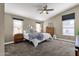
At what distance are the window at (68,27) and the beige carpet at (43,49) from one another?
0.18 meters

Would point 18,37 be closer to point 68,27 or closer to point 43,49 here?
point 43,49

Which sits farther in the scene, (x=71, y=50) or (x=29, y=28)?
(x=29, y=28)

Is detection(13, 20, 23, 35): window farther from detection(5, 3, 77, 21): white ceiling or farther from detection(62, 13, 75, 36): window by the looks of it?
detection(62, 13, 75, 36): window

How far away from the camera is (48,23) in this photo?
191cm

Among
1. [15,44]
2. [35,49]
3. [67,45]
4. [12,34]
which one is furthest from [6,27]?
[67,45]

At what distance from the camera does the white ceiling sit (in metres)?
1.79

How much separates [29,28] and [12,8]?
1.52 feet

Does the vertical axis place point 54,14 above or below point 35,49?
above

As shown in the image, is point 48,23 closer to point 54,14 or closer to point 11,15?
point 54,14

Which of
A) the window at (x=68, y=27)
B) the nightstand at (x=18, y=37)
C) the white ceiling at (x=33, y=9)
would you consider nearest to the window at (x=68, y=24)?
the window at (x=68, y=27)

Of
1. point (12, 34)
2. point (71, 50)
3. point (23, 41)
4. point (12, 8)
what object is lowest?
point (71, 50)

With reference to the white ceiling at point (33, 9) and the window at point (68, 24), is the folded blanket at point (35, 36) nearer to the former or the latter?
the white ceiling at point (33, 9)

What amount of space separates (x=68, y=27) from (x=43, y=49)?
60 centimetres

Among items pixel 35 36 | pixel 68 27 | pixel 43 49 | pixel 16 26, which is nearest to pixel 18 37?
pixel 16 26
